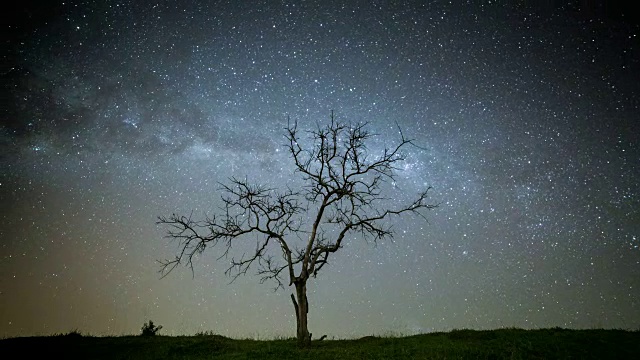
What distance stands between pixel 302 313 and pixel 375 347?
3.13m

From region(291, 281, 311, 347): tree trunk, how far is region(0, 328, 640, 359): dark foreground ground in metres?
0.39

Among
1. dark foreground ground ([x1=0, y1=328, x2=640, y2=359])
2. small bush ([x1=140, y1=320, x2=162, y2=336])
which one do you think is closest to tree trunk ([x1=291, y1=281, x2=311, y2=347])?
dark foreground ground ([x1=0, y1=328, x2=640, y2=359])

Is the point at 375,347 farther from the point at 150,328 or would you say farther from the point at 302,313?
the point at 150,328

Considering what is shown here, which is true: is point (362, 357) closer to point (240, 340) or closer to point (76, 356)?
point (240, 340)

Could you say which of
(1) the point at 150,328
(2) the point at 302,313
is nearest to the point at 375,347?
(2) the point at 302,313

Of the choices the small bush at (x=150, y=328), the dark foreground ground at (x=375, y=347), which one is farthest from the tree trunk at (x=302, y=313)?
the small bush at (x=150, y=328)

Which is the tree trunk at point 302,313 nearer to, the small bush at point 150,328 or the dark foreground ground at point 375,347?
the dark foreground ground at point 375,347

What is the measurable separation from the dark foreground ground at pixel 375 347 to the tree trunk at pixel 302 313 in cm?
39

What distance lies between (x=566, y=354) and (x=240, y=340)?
43.0ft

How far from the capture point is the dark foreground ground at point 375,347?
13.4m

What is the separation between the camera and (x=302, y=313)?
16031mm

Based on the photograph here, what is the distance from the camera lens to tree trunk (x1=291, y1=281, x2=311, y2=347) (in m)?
15.5

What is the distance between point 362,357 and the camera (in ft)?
42.5

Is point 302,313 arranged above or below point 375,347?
above
